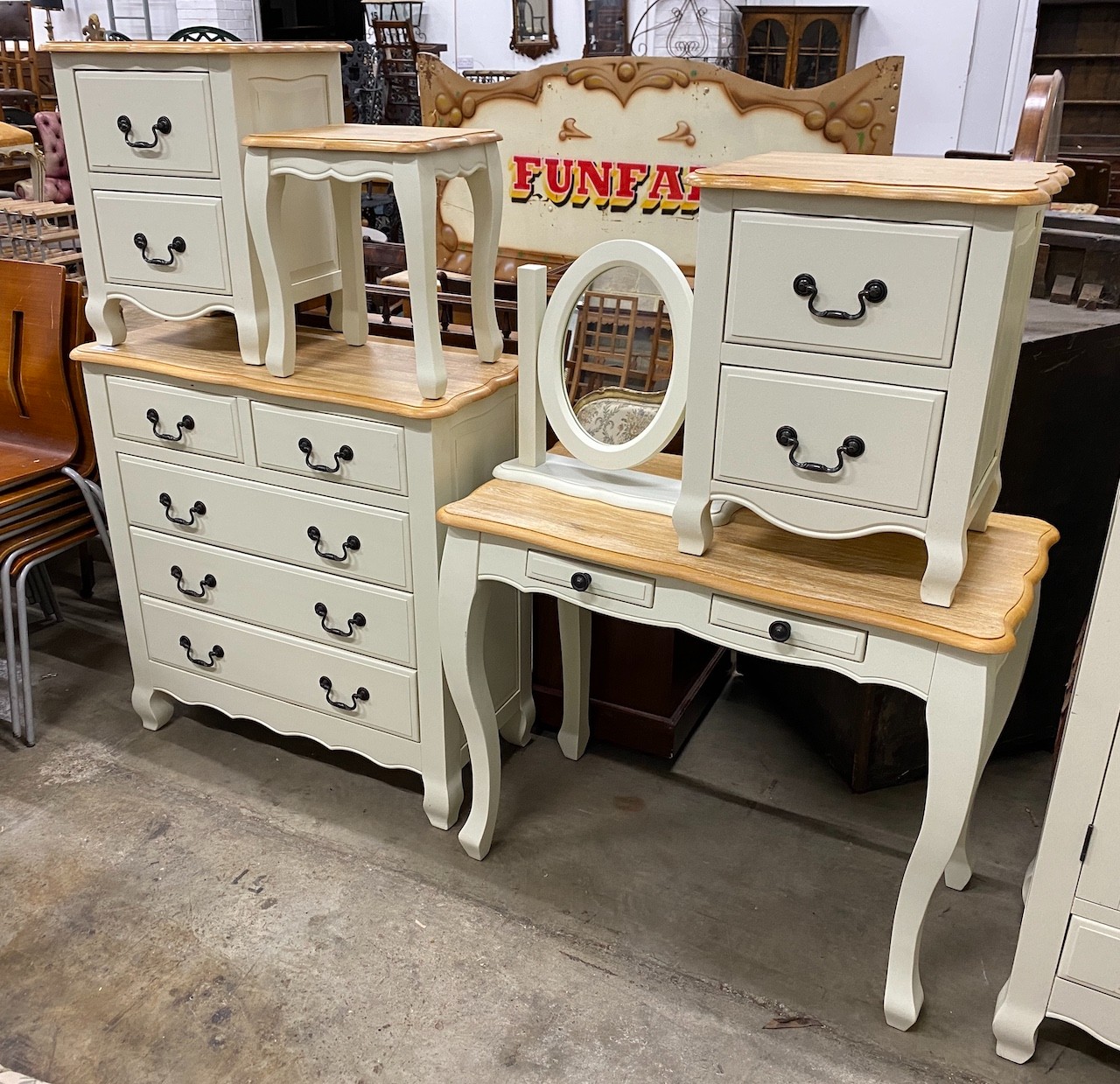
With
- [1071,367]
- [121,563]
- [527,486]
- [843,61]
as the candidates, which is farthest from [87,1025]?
[843,61]

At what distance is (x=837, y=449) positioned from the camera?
153cm

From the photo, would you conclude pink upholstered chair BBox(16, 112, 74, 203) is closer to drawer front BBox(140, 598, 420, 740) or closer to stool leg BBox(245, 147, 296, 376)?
drawer front BBox(140, 598, 420, 740)

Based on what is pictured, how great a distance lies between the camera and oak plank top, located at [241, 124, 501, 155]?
183 centimetres

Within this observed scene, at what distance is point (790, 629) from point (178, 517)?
Answer: 1.50 m

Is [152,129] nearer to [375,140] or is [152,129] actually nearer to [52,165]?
[375,140]

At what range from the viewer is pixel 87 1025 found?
185 cm

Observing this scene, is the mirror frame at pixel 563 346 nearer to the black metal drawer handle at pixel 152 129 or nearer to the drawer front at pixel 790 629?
the drawer front at pixel 790 629

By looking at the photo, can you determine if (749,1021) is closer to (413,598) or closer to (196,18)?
(413,598)

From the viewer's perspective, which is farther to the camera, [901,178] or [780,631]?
[780,631]

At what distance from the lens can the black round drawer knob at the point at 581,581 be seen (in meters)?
1.81

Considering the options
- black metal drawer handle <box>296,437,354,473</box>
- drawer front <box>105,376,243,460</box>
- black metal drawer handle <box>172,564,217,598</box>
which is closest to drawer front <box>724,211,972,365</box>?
black metal drawer handle <box>296,437,354,473</box>

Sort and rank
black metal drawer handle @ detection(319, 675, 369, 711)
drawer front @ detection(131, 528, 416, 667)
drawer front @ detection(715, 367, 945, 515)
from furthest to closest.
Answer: black metal drawer handle @ detection(319, 675, 369, 711) < drawer front @ detection(131, 528, 416, 667) < drawer front @ detection(715, 367, 945, 515)

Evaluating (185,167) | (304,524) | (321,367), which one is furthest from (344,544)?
(185,167)

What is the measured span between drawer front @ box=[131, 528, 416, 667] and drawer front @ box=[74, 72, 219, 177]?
2.80 ft
